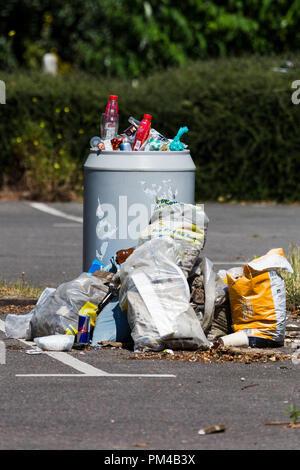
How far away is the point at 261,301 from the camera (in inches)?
283

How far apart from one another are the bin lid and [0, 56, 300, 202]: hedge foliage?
9683 millimetres

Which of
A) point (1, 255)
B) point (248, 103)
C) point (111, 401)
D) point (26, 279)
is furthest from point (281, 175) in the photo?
point (111, 401)

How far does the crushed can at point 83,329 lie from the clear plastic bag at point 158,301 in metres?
0.29

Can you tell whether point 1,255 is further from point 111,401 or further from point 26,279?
point 111,401

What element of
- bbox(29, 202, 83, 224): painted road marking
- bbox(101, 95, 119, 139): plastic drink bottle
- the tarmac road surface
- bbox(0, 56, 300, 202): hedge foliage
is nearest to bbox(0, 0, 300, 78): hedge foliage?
bbox(0, 56, 300, 202): hedge foliage

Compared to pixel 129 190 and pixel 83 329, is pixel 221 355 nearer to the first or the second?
pixel 83 329

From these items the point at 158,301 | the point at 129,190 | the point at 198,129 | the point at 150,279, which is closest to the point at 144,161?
the point at 129,190

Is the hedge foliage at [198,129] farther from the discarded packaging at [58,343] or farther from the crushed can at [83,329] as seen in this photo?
the discarded packaging at [58,343]

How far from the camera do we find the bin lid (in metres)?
7.96

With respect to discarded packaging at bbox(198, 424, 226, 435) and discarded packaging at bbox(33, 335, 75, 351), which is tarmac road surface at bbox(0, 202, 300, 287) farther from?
discarded packaging at bbox(198, 424, 226, 435)

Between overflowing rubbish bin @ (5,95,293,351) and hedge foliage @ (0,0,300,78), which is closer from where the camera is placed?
overflowing rubbish bin @ (5,95,293,351)

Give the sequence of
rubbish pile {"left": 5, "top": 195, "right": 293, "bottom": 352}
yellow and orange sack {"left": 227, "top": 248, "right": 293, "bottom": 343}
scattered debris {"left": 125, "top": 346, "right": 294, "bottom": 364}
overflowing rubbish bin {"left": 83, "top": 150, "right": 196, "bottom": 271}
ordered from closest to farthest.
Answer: scattered debris {"left": 125, "top": 346, "right": 294, "bottom": 364}, rubbish pile {"left": 5, "top": 195, "right": 293, "bottom": 352}, yellow and orange sack {"left": 227, "top": 248, "right": 293, "bottom": 343}, overflowing rubbish bin {"left": 83, "top": 150, "right": 196, "bottom": 271}

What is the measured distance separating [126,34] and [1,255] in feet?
55.1

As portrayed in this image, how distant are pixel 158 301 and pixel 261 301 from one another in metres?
0.80
